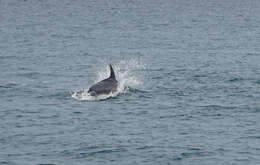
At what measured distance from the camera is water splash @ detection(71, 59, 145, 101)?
50.5m

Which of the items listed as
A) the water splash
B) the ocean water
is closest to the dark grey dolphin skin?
the water splash

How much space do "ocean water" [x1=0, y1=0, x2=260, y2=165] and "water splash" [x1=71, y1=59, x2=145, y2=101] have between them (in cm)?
9

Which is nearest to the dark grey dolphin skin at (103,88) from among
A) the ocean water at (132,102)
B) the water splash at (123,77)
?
the water splash at (123,77)

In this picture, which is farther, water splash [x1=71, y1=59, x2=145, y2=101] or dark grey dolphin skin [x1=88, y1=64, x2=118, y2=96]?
water splash [x1=71, y1=59, x2=145, y2=101]

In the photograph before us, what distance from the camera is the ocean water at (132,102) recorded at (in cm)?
3806

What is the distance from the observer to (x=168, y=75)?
199 ft

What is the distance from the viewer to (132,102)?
162 feet

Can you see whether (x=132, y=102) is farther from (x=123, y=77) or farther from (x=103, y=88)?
(x=123, y=77)

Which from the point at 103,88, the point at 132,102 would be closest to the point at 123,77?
the point at 103,88

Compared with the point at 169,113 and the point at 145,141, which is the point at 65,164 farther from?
the point at 169,113

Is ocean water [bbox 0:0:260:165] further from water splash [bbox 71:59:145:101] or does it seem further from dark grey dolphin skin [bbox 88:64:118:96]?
dark grey dolphin skin [bbox 88:64:118:96]

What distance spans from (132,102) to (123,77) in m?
11.8

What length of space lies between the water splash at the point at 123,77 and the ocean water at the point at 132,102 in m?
0.09

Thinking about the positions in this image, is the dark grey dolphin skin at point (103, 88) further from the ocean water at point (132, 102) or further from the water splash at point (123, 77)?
Result: the ocean water at point (132, 102)
